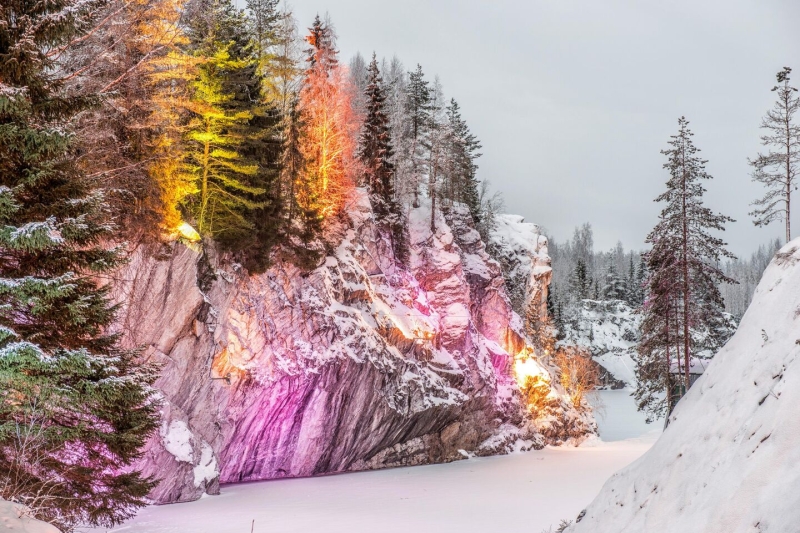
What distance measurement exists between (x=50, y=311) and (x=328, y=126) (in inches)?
1003

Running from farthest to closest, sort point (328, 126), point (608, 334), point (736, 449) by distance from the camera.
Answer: point (608, 334) → point (328, 126) → point (736, 449)

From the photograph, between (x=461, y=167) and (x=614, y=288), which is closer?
(x=461, y=167)

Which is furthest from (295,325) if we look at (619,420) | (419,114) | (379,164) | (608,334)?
(608,334)

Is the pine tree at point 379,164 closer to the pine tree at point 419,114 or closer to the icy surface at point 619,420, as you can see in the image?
the pine tree at point 419,114

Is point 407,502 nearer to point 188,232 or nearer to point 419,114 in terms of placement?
point 188,232

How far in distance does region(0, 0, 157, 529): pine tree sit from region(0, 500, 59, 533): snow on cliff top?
56.8 inches

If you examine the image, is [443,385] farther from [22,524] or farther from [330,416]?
[22,524]

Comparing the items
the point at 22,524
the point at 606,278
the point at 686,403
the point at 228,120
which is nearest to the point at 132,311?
the point at 228,120

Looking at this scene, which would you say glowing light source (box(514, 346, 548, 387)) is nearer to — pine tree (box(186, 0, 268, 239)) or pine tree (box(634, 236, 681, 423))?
pine tree (box(634, 236, 681, 423))

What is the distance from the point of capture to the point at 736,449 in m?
5.98

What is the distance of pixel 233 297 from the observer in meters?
23.5

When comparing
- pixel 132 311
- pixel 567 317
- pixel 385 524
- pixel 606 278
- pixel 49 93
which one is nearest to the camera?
pixel 49 93

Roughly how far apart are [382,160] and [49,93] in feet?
96.3

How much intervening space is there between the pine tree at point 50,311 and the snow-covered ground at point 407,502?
604 centimetres
